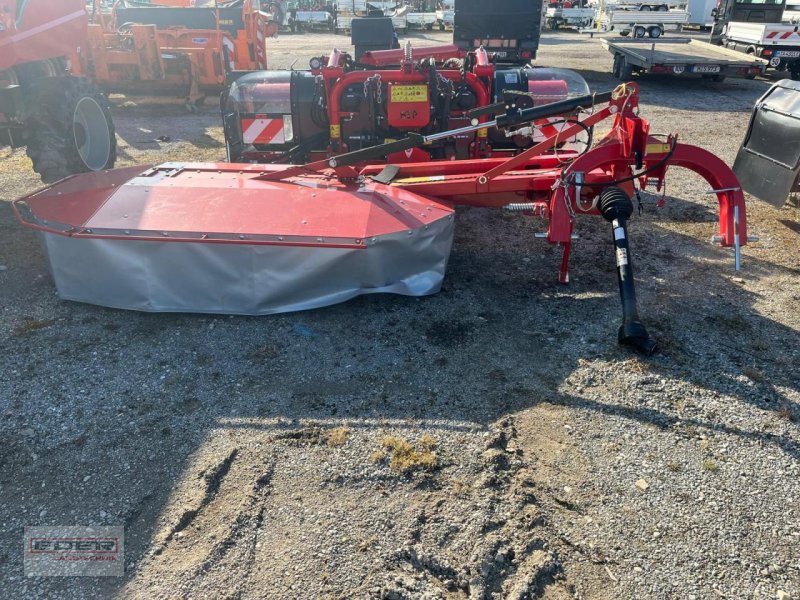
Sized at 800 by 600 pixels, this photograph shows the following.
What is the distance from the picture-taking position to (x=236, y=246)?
378 cm

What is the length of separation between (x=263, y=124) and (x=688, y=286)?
155 inches

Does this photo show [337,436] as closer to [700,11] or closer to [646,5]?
[646,5]

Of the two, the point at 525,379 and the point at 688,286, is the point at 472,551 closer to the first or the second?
the point at 525,379

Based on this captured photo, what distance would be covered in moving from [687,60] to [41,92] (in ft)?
36.5

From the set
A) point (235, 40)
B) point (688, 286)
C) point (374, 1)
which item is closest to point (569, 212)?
point (688, 286)

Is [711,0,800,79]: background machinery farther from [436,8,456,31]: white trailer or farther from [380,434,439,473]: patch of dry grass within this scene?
[380,434,439,473]: patch of dry grass

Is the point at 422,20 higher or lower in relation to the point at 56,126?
higher

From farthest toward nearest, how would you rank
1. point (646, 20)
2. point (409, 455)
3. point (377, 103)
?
point (646, 20) → point (377, 103) → point (409, 455)

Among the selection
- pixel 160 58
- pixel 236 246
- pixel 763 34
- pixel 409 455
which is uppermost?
pixel 763 34

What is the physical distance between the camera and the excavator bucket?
5230mm

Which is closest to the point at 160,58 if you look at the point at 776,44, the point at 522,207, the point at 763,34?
the point at 522,207

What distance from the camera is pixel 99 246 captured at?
12.7 feet

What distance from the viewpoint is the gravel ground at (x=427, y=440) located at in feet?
7.63

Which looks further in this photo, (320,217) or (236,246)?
(320,217)
